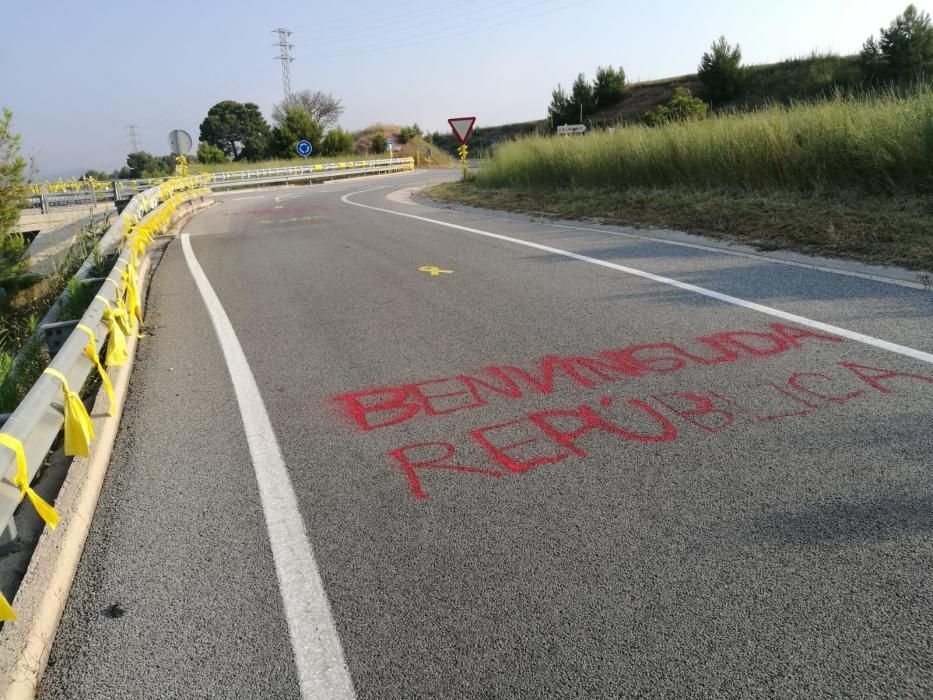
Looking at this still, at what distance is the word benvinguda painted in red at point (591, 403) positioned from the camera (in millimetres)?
3732

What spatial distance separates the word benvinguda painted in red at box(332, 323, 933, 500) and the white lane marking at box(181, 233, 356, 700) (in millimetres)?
565

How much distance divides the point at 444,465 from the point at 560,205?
11.6m

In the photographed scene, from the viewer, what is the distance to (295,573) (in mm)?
2793

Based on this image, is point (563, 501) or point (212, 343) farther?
point (212, 343)

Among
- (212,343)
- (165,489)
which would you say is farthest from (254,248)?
(165,489)

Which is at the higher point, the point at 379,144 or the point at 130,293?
the point at 379,144

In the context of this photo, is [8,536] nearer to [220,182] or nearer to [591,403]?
[591,403]

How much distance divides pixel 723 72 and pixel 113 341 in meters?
56.4

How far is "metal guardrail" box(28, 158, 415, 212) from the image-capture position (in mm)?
26484

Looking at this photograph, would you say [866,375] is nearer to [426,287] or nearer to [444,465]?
[444,465]

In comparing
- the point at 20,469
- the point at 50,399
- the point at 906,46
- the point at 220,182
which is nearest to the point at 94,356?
the point at 50,399

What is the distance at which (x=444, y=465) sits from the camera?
11.9ft

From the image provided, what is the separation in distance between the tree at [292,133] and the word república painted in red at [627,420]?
56804 mm

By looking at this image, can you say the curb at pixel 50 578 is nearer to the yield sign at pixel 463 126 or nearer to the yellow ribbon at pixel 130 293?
the yellow ribbon at pixel 130 293
